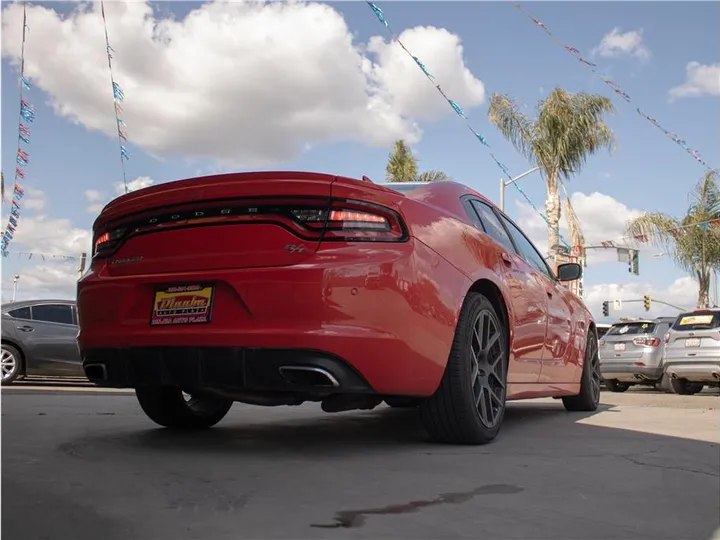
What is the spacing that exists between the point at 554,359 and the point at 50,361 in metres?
8.17

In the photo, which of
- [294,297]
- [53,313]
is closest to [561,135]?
[53,313]

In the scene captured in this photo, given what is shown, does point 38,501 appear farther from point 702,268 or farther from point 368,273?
point 702,268

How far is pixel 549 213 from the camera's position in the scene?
2202 cm

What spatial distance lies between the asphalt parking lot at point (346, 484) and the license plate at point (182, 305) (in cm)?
62

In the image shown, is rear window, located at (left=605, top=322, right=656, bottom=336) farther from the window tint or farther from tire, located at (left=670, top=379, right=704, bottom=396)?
the window tint

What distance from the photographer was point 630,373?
538 inches

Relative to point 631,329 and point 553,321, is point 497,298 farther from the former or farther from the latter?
point 631,329

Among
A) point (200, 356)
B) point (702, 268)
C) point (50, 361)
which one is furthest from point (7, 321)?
point (702, 268)

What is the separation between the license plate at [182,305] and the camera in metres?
3.25

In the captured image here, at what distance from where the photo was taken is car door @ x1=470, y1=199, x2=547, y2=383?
14.6ft

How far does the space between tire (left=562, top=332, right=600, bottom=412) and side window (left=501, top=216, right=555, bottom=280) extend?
3.62 feet

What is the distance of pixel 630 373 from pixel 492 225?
10.2m

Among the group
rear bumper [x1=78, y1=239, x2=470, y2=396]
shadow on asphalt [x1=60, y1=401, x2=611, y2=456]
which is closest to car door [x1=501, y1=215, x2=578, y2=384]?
shadow on asphalt [x1=60, y1=401, x2=611, y2=456]

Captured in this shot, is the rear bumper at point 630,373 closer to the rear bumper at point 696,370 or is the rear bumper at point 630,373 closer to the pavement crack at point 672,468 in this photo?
the rear bumper at point 696,370
